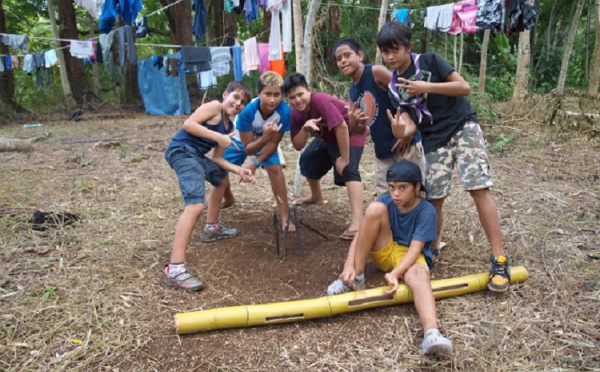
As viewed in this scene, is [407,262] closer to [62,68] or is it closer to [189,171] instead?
[189,171]

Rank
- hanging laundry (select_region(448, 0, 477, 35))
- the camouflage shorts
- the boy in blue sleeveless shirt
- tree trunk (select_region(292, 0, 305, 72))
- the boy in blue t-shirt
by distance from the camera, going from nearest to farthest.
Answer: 1. the camouflage shorts
2. the boy in blue t-shirt
3. the boy in blue sleeveless shirt
4. tree trunk (select_region(292, 0, 305, 72))
5. hanging laundry (select_region(448, 0, 477, 35))

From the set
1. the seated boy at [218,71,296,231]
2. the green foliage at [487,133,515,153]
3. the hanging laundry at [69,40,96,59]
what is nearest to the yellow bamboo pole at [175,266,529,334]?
the seated boy at [218,71,296,231]

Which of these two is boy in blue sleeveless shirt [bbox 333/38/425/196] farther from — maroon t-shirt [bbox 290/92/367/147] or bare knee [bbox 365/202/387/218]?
bare knee [bbox 365/202/387/218]

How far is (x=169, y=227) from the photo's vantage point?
3.76m

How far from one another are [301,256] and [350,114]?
1.08 meters

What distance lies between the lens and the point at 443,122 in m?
2.60

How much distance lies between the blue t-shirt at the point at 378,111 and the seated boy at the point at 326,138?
237 mm

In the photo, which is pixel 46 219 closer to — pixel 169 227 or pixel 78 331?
pixel 169 227

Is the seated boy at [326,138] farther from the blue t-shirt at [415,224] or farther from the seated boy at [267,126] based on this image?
the blue t-shirt at [415,224]

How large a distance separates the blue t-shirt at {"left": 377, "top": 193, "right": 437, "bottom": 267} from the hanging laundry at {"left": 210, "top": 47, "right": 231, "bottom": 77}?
8458 millimetres

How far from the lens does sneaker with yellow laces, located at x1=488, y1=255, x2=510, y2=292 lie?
246 cm

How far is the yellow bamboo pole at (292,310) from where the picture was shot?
217 centimetres

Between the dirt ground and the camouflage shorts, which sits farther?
the camouflage shorts

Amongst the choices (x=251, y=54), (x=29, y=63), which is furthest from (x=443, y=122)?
(x=29, y=63)
